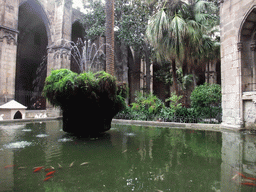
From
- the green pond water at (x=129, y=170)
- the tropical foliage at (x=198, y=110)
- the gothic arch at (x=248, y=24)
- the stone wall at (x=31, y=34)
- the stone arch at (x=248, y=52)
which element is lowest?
the green pond water at (x=129, y=170)

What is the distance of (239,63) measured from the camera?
7.28 m

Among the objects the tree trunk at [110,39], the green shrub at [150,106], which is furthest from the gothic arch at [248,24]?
the tree trunk at [110,39]

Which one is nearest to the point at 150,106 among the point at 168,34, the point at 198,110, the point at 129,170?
the point at 198,110

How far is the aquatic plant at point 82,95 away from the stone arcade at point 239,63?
17.0ft

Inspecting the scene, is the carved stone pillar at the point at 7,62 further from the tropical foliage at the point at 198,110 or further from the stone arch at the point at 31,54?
the tropical foliage at the point at 198,110

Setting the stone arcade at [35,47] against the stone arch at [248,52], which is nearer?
the stone arch at [248,52]

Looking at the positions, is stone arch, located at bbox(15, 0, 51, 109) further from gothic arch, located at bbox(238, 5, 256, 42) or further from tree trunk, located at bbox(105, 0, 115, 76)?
gothic arch, located at bbox(238, 5, 256, 42)

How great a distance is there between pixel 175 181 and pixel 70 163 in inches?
68.4

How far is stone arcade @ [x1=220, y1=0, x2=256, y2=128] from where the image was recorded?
7000 mm

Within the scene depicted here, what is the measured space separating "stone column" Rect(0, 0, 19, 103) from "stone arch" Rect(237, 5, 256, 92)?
15.8 m

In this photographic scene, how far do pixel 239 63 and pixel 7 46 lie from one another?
52.8ft

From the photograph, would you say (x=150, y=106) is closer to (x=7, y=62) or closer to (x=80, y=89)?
(x=80, y=89)

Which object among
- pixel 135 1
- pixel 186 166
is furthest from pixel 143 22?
pixel 186 166

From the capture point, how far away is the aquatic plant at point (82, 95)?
5.13 meters
